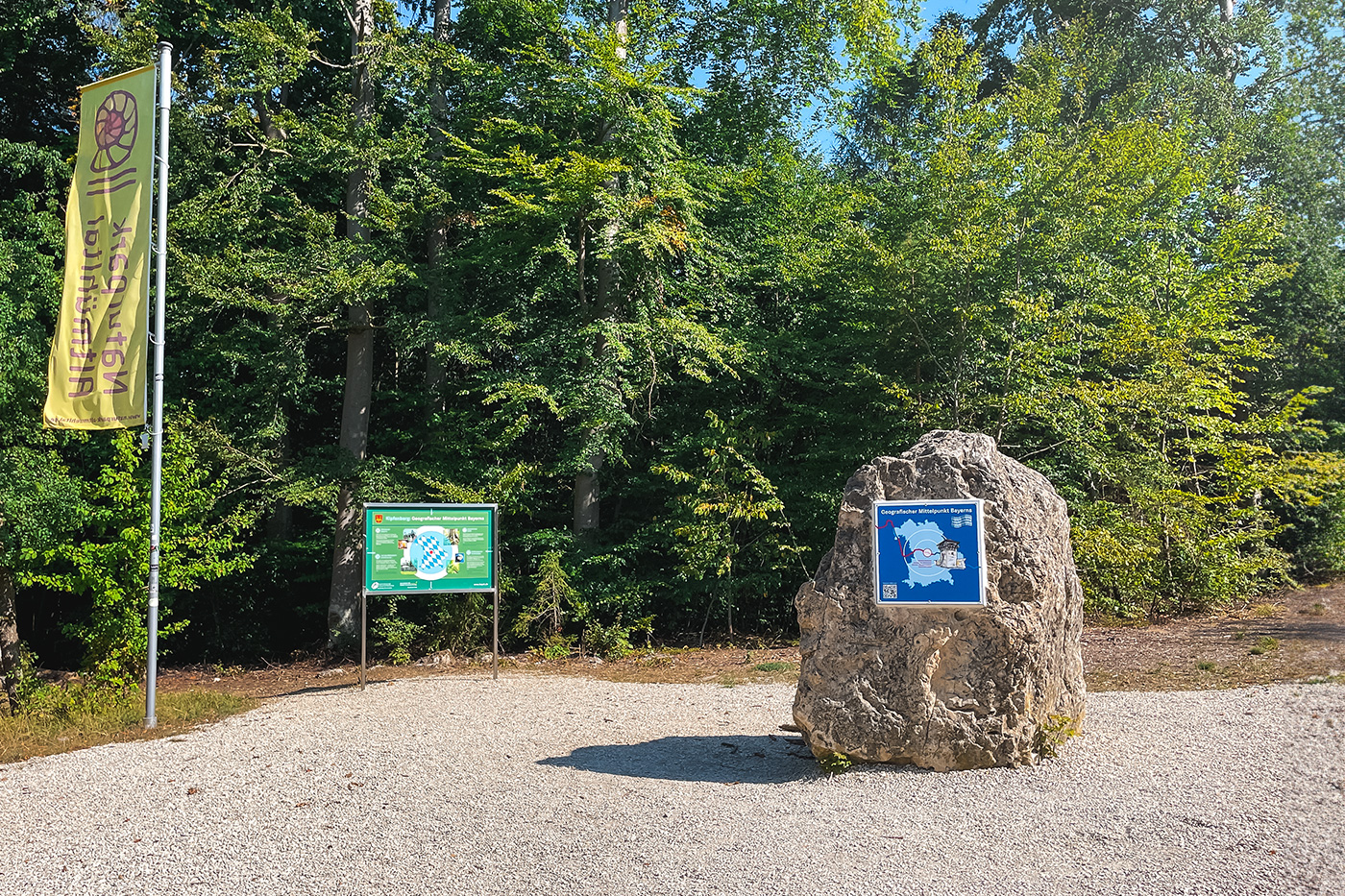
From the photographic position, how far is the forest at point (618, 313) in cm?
1187

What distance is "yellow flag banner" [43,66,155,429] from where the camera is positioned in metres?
7.77

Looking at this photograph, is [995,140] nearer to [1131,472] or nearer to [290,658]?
[1131,472]

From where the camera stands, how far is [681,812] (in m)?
4.81

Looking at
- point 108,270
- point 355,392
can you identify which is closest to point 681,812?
point 108,270

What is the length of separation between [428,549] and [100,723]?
10.5 ft

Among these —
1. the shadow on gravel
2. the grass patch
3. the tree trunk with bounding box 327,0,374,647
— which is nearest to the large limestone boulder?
the shadow on gravel

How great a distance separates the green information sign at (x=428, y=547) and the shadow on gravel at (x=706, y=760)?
12.0 ft

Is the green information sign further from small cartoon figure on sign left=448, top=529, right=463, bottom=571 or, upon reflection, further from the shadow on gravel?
the shadow on gravel

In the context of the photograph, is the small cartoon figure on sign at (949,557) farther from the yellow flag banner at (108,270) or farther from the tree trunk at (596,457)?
the tree trunk at (596,457)

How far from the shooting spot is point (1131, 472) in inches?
474

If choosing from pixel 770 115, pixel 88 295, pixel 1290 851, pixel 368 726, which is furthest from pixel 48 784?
pixel 770 115

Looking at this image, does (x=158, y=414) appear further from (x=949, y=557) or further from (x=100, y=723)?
(x=949, y=557)

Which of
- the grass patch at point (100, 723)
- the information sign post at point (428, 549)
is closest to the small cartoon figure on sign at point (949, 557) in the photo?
the information sign post at point (428, 549)

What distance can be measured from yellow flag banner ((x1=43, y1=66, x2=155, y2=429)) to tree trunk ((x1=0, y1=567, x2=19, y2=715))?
427cm
